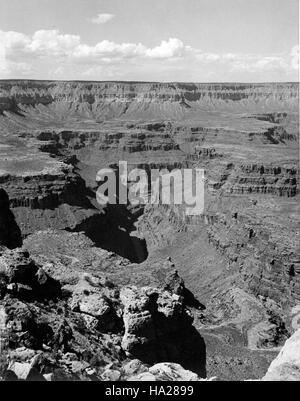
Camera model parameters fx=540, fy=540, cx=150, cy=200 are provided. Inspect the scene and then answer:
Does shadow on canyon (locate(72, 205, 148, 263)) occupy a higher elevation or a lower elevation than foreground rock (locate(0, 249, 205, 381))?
lower

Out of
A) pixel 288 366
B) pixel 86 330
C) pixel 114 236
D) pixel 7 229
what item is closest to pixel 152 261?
pixel 7 229

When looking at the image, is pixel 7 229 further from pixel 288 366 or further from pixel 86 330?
pixel 288 366

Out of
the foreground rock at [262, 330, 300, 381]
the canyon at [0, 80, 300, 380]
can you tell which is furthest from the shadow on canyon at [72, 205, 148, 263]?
the foreground rock at [262, 330, 300, 381]

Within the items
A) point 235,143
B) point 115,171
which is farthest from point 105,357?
point 235,143

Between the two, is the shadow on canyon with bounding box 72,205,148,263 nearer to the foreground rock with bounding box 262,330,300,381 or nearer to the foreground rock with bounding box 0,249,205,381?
the foreground rock with bounding box 0,249,205,381

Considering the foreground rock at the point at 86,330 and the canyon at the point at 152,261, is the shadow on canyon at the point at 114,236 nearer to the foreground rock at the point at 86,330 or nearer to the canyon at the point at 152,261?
the canyon at the point at 152,261

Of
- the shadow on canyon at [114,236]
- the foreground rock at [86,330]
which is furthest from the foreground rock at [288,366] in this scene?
the shadow on canyon at [114,236]
